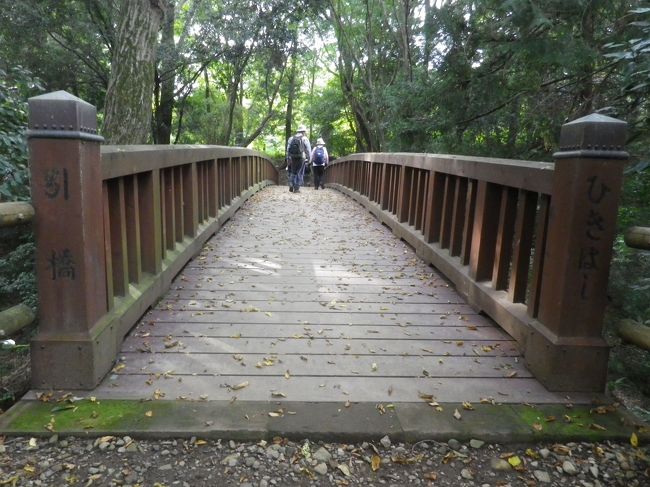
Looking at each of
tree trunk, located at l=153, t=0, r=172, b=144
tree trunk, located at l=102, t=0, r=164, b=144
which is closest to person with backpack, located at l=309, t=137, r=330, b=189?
tree trunk, located at l=153, t=0, r=172, b=144

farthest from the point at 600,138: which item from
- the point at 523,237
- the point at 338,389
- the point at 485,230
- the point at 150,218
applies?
the point at 150,218

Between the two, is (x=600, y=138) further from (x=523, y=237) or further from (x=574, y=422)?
(x=574, y=422)

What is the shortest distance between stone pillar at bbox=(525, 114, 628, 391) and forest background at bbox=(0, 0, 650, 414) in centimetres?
82

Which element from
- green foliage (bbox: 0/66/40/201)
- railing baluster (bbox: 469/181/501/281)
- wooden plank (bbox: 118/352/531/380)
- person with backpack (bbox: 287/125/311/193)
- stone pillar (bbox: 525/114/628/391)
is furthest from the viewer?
person with backpack (bbox: 287/125/311/193)

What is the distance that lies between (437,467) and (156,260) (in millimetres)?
2497

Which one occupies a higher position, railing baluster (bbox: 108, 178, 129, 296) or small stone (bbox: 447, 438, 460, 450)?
railing baluster (bbox: 108, 178, 129, 296)

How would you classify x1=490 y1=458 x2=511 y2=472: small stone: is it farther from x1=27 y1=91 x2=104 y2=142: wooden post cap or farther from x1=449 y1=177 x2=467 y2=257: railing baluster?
x1=449 y1=177 x2=467 y2=257: railing baluster

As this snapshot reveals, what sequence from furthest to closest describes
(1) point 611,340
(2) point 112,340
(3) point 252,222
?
(3) point 252,222, (1) point 611,340, (2) point 112,340

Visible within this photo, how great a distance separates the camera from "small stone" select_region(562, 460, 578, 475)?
222 centimetres

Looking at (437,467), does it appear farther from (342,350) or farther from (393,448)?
(342,350)

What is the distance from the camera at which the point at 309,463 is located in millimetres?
2250

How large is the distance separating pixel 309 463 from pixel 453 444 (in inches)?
25.0

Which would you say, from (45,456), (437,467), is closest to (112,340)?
(45,456)

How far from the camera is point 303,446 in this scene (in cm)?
234
